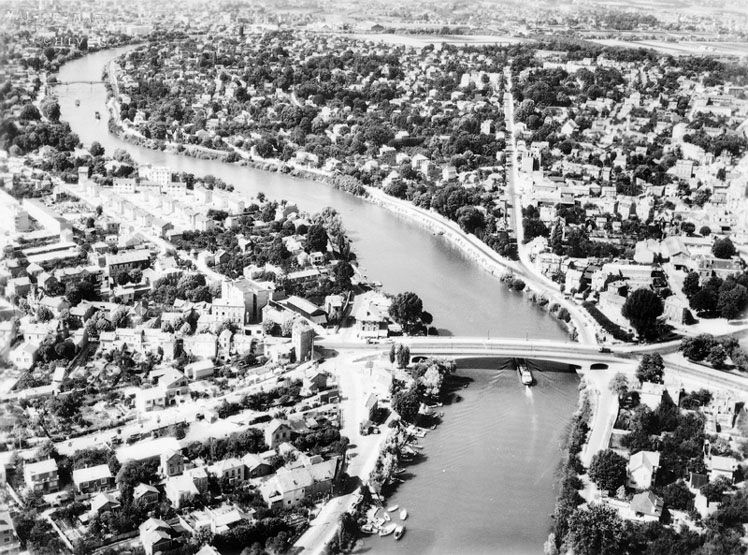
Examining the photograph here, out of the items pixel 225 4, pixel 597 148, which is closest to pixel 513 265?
pixel 597 148

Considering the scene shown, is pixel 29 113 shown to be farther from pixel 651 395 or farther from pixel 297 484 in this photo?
pixel 651 395

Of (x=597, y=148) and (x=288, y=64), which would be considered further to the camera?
(x=288, y=64)

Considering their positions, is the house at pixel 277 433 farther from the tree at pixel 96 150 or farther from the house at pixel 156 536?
the tree at pixel 96 150

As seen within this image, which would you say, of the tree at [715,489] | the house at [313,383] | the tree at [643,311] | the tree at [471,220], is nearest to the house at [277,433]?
the house at [313,383]

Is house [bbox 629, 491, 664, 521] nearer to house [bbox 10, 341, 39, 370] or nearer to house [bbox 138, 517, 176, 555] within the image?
house [bbox 138, 517, 176, 555]

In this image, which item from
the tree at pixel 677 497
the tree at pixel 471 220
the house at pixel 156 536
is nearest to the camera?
the house at pixel 156 536

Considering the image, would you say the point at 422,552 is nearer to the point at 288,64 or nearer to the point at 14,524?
the point at 14,524
